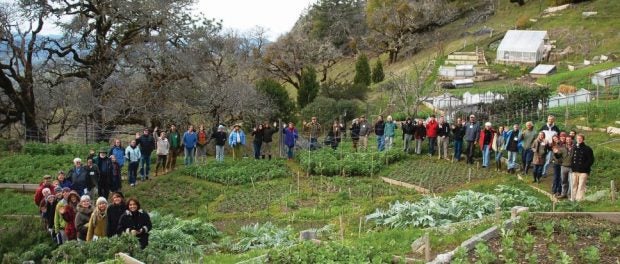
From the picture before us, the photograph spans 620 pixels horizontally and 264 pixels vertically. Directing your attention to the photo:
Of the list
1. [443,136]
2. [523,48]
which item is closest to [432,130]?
[443,136]

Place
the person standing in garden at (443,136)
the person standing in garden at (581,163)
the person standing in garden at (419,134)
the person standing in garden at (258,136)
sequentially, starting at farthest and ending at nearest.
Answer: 1. the person standing in garden at (258,136)
2. the person standing in garden at (419,134)
3. the person standing in garden at (443,136)
4. the person standing in garden at (581,163)

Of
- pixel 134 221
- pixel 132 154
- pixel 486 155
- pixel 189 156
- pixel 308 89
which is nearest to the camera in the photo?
pixel 134 221

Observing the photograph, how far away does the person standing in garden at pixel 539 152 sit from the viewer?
17109 mm

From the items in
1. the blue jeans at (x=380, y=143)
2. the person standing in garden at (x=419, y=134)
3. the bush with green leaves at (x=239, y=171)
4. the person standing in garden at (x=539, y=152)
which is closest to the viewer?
the person standing in garden at (x=539, y=152)

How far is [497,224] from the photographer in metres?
11.6

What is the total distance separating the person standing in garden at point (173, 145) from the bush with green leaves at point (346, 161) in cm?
387

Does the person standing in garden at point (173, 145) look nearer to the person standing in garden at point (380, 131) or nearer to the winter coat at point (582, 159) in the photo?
the person standing in garden at point (380, 131)

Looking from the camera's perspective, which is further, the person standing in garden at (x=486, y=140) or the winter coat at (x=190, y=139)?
the winter coat at (x=190, y=139)

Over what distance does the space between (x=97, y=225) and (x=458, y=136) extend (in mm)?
12279

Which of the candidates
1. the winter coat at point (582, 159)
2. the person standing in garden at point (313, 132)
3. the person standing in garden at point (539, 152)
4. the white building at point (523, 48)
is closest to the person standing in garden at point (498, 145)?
the person standing in garden at point (539, 152)

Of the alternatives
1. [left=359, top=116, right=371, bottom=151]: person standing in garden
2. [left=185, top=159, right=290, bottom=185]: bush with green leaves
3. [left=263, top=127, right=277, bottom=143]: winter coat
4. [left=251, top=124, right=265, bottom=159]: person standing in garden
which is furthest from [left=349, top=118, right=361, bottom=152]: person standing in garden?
[left=251, top=124, right=265, bottom=159]: person standing in garden

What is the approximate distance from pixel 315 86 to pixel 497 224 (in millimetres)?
32315

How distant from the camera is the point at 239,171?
20.1m

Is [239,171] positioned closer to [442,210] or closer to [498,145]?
[498,145]
